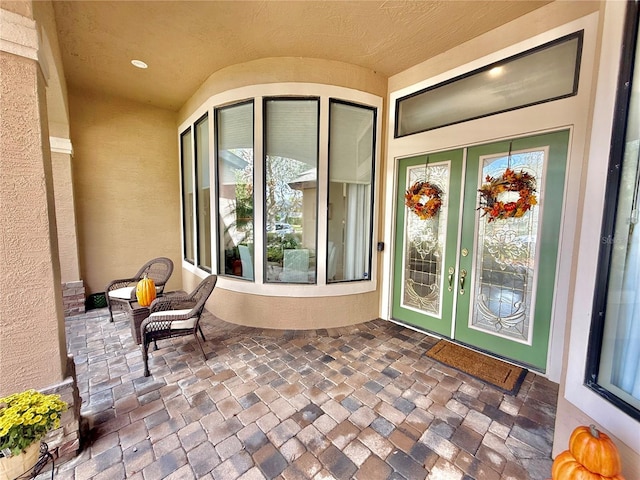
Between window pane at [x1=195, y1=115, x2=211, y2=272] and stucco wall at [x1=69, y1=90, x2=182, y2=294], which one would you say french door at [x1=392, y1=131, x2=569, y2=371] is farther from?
stucco wall at [x1=69, y1=90, x2=182, y2=294]

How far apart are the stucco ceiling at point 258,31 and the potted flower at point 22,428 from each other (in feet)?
10.3

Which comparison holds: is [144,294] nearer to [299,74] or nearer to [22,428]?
[22,428]

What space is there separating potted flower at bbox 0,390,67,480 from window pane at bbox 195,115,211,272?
2.90 meters

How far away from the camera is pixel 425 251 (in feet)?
11.0

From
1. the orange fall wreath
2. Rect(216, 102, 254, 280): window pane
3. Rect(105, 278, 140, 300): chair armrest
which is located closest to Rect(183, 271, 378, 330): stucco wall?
Rect(216, 102, 254, 280): window pane

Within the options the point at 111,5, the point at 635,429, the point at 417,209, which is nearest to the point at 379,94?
the point at 417,209

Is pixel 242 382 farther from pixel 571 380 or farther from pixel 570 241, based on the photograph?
pixel 570 241

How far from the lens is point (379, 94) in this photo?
352 cm

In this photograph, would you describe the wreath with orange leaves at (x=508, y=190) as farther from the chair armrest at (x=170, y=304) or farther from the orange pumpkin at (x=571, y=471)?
the chair armrest at (x=170, y=304)

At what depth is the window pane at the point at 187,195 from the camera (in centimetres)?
473

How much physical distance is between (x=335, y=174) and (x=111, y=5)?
107 inches

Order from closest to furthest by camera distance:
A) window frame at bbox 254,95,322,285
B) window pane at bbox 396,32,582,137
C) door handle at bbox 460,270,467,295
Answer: window pane at bbox 396,32,582,137, door handle at bbox 460,270,467,295, window frame at bbox 254,95,322,285

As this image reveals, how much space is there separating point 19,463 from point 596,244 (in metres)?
3.04

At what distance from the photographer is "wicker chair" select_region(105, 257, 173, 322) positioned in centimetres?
347
